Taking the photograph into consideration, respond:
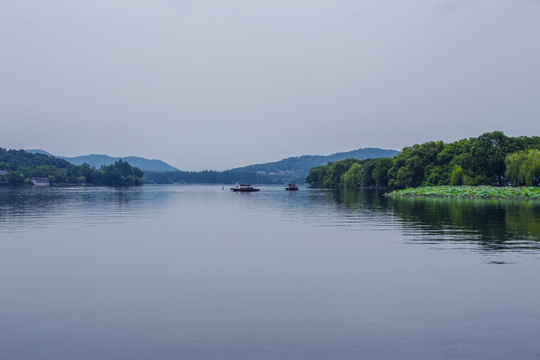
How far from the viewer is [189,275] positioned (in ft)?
58.1

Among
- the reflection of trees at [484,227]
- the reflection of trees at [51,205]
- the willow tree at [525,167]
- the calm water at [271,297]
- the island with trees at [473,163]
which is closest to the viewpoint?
the calm water at [271,297]

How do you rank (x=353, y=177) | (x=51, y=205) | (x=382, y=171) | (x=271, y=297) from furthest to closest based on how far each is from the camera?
1. (x=353, y=177)
2. (x=382, y=171)
3. (x=51, y=205)
4. (x=271, y=297)

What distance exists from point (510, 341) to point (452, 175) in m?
95.2

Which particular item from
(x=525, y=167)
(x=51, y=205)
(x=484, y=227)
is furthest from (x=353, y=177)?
(x=484, y=227)

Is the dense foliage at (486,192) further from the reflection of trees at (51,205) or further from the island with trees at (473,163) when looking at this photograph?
the reflection of trees at (51,205)

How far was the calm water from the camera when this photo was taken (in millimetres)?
10414

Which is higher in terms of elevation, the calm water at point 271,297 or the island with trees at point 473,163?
the island with trees at point 473,163

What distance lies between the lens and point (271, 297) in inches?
571

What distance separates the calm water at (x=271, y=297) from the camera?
1041 centimetres

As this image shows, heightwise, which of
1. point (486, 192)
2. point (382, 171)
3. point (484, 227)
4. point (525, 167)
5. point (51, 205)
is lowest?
point (484, 227)

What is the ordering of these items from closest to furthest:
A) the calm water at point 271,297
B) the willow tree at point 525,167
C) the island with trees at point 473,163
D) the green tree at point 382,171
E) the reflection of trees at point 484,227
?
the calm water at point 271,297
the reflection of trees at point 484,227
the willow tree at point 525,167
the island with trees at point 473,163
the green tree at point 382,171

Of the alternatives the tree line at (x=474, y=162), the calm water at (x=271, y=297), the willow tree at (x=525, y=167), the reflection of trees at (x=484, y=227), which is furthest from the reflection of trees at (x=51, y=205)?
the tree line at (x=474, y=162)

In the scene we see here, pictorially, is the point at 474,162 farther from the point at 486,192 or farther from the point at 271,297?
the point at 271,297

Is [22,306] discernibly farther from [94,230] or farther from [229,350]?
[94,230]
